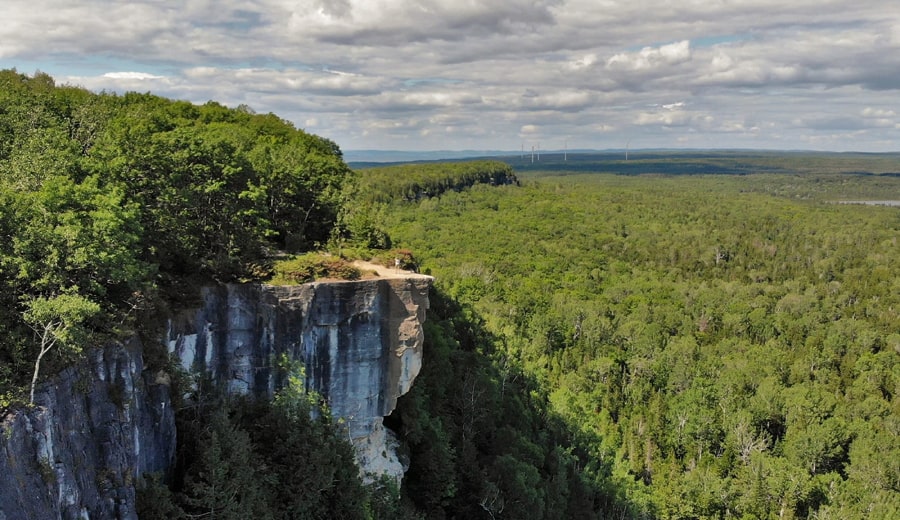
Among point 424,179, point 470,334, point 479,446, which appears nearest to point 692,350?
point 470,334

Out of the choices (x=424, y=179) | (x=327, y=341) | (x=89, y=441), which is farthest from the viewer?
(x=424, y=179)

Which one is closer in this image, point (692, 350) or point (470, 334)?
point (470, 334)

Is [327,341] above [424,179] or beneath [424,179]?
beneath

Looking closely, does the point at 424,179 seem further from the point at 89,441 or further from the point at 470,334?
the point at 89,441

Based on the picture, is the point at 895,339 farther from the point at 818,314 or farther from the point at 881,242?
the point at 881,242

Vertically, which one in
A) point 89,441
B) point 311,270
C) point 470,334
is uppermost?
point 311,270

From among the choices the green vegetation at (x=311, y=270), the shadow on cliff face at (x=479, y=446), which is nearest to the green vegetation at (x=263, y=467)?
the green vegetation at (x=311, y=270)

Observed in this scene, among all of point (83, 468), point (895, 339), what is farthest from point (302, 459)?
point (895, 339)
